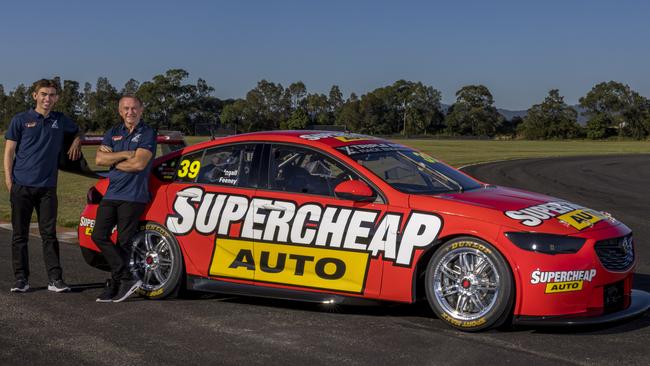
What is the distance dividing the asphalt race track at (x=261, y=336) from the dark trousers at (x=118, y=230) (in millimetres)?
312

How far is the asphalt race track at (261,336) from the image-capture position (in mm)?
5223

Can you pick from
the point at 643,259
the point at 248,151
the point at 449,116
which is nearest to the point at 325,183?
the point at 248,151

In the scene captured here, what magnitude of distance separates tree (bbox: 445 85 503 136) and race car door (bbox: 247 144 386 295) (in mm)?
113843

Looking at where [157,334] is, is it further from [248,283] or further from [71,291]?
[71,291]

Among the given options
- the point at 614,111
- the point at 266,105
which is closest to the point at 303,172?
the point at 266,105

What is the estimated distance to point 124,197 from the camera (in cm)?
695

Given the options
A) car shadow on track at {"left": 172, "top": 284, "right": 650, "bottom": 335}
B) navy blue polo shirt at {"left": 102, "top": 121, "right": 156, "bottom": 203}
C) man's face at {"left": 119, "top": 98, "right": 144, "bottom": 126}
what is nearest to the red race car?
car shadow on track at {"left": 172, "top": 284, "right": 650, "bottom": 335}

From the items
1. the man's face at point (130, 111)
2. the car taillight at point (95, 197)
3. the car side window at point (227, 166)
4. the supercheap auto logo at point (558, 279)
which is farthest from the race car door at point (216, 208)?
the supercheap auto logo at point (558, 279)

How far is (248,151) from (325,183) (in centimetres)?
82

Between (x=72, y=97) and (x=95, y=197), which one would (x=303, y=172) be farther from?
(x=72, y=97)

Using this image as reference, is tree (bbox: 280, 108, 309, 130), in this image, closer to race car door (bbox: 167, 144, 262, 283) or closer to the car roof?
the car roof

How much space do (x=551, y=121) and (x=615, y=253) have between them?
11324 centimetres

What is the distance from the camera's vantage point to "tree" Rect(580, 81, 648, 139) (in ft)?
360

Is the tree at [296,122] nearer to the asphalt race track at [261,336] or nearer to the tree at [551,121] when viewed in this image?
the asphalt race track at [261,336]
